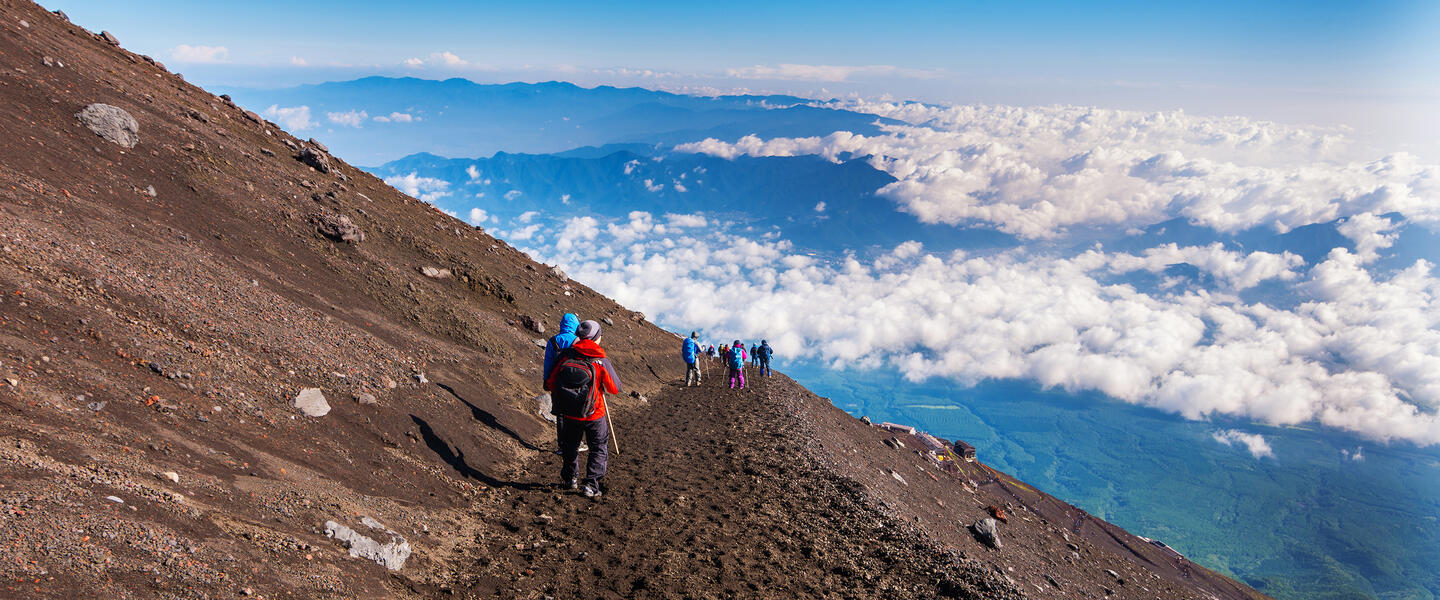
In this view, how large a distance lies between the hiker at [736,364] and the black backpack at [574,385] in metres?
15.2

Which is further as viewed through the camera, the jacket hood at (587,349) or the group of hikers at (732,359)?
the group of hikers at (732,359)

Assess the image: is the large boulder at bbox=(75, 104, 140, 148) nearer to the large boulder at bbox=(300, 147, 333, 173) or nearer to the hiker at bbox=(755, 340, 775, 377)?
the large boulder at bbox=(300, 147, 333, 173)

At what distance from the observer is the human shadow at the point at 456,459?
11305 mm

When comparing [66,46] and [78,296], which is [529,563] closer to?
[78,296]

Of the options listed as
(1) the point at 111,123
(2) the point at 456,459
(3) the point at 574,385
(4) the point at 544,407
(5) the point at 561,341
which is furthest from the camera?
(4) the point at 544,407

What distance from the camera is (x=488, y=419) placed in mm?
14266

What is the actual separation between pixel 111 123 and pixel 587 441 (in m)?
18.3

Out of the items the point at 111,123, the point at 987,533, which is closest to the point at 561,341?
the point at 987,533

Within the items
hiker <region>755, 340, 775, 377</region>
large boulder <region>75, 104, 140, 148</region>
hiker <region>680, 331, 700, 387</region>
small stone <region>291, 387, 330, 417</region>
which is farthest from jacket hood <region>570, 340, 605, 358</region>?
hiker <region>755, 340, 775, 377</region>

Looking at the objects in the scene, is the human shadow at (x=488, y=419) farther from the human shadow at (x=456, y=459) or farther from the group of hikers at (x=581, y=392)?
the group of hikers at (x=581, y=392)

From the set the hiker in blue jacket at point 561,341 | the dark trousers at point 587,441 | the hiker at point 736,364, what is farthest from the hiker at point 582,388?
the hiker at point 736,364

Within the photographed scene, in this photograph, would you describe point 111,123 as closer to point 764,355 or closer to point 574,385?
point 574,385

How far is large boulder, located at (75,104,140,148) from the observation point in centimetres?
1617

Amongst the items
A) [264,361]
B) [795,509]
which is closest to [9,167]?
[264,361]
